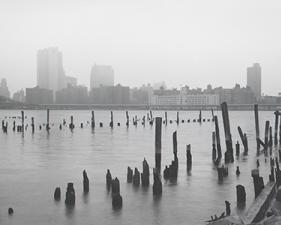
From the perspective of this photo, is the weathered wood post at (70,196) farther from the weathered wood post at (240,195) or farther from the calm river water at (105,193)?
the weathered wood post at (240,195)

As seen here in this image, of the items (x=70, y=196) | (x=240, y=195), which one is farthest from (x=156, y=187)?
(x=70, y=196)

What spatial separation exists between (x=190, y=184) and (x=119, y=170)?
5.52 metres

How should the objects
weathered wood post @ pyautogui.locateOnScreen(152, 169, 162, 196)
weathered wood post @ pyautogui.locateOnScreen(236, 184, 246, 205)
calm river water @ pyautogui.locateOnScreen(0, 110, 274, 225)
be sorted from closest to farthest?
calm river water @ pyautogui.locateOnScreen(0, 110, 274, 225), weathered wood post @ pyautogui.locateOnScreen(236, 184, 246, 205), weathered wood post @ pyautogui.locateOnScreen(152, 169, 162, 196)

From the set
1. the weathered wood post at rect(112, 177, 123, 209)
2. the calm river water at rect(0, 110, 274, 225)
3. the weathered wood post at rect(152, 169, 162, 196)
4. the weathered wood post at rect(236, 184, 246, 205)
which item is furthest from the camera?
the weathered wood post at rect(152, 169, 162, 196)

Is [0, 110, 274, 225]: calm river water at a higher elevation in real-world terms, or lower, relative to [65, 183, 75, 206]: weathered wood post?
lower

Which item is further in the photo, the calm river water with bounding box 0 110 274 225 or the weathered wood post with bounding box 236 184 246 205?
the weathered wood post with bounding box 236 184 246 205

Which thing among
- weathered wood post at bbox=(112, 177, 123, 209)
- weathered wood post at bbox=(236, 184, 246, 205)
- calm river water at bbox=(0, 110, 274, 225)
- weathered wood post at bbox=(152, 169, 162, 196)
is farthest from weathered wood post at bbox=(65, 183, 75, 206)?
weathered wood post at bbox=(236, 184, 246, 205)

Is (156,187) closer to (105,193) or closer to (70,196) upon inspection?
(105,193)

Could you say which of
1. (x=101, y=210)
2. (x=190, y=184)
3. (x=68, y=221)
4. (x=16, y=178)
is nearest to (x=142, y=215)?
(x=101, y=210)

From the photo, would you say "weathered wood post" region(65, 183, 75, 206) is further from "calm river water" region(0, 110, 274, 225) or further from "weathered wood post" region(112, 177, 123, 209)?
"weathered wood post" region(112, 177, 123, 209)

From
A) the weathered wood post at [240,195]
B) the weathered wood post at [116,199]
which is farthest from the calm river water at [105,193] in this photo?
the weathered wood post at [240,195]

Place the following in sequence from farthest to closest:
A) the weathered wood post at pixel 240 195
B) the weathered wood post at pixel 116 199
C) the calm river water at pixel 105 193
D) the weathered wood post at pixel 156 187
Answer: the weathered wood post at pixel 156 187
the weathered wood post at pixel 240 195
the weathered wood post at pixel 116 199
the calm river water at pixel 105 193

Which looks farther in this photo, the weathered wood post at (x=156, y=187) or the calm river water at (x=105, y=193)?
the weathered wood post at (x=156, y=187)

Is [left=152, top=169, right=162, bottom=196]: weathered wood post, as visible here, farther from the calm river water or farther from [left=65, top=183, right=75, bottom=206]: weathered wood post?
[left=65, top=183, right=75, bottom=206]: weathered wood post
